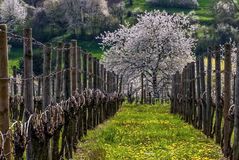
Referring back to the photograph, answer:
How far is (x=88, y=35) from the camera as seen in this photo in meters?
147

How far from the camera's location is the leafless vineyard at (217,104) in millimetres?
13992

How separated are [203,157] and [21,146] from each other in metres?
6.89

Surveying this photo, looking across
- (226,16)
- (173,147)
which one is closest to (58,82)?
(173,147)

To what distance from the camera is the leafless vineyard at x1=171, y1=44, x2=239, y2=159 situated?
1399 cm

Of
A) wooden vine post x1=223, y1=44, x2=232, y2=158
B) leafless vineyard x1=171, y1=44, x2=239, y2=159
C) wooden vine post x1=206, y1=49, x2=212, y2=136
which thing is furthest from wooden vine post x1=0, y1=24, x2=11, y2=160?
wooden vine post x1=206, y1=49, x2=212, y2=136

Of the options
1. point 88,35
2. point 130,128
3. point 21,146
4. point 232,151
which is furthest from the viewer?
point 88,35

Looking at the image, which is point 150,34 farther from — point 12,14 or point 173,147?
point 12,14

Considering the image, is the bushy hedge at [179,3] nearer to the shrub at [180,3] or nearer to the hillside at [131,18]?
the shrub at [180,3]

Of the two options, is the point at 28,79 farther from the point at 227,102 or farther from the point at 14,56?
the point at 14,56

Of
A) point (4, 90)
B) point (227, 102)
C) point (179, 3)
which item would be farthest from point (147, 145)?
point (179, 3)

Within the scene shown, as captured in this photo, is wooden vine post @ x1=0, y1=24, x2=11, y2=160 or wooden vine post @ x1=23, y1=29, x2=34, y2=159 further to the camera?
wooden vine post @ x1=23, y1=29, x2=34, y2=159

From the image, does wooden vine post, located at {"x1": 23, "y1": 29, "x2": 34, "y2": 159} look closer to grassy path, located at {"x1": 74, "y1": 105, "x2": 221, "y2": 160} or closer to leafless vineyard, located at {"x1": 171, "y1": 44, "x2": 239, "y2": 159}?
grassy path, located at {"x1": 74, "y1": 105, "x2": 221, "y2": 160}

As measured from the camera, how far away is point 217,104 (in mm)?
17422

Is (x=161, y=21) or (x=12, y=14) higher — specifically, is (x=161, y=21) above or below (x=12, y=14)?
below
